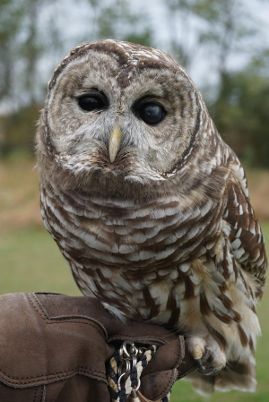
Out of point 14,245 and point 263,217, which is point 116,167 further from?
point 263,217

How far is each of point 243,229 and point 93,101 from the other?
3.29 ft

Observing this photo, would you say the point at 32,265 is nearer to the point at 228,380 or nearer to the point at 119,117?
the point at 228,380

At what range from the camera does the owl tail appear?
3371 mm

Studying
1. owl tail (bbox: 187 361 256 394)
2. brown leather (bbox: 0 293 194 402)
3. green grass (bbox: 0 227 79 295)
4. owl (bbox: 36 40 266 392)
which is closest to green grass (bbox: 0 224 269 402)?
green grass (bbox: 0 227 79 295)

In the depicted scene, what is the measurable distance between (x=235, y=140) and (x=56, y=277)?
17.5 meters

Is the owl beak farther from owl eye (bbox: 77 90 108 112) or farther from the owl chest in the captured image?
the owl chest

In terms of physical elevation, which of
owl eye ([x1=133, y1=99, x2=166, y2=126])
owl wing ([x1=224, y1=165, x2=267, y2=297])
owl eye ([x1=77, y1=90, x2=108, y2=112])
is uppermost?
owl eye ([x1=77, y1=90, x2=108, y2=112])

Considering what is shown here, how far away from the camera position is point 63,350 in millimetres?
2406

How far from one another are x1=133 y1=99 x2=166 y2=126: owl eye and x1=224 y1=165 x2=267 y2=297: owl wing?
0.50m

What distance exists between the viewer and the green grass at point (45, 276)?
239 inches

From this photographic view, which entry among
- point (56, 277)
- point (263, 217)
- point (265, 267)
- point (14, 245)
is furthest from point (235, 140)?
point (265, 267)

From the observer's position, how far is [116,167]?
2391 mm

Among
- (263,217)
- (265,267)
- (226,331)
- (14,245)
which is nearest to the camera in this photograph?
(226,331)

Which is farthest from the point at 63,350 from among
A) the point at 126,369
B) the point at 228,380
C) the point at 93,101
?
the point at 228,380
